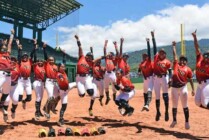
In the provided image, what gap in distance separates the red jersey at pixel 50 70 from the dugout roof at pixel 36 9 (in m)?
30.6

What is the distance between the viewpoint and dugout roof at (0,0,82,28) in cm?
4106

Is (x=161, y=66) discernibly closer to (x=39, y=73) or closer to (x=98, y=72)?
(x=39, y=73)

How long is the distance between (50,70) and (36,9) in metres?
35.4

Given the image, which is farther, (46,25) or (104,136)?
(46,25)

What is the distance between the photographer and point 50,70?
11.3 meters

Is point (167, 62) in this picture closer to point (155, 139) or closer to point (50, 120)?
point (155, 139)

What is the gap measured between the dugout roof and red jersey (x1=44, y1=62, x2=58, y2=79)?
30618 millimetres

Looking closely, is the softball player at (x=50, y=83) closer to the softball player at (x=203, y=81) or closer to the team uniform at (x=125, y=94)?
the team uniform at (x=125, y=94)

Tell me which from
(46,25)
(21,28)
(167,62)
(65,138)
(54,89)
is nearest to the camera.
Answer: (65,138)

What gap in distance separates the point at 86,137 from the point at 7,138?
2180 millimetres

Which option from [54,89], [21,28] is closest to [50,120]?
[54,89]

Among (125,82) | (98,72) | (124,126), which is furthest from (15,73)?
(98,72)

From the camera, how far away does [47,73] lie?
11227 millimetres

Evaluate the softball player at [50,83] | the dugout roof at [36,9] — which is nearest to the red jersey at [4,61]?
the softball player at [50,83]
